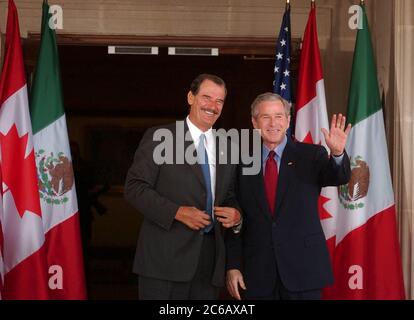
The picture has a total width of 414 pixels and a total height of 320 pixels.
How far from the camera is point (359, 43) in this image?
4.70m

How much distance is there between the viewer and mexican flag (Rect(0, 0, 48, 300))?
171 inches

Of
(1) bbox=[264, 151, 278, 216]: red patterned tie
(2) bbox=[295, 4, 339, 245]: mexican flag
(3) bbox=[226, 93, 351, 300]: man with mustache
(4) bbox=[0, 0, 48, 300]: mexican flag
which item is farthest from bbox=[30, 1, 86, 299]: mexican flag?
(1) bbox=[264, 151, 278, 216]: red patterned tie

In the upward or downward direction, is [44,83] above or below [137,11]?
below

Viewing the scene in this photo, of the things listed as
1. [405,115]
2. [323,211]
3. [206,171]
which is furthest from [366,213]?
[206,171]

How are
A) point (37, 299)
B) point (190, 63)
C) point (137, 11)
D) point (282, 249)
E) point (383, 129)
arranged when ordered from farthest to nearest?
point (190, 63), point (137, 11), point (383, 129), point (37, 299), point (282, 249)

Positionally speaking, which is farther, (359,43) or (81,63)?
(81,63)

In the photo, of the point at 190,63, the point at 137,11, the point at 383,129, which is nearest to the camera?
the point at 383,129

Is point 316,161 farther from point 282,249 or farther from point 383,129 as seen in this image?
point 383,129

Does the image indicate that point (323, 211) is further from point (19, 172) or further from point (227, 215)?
point (19, 172)

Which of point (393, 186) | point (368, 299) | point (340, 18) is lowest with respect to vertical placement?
point (368, 299)

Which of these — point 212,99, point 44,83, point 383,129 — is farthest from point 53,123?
point 383,129

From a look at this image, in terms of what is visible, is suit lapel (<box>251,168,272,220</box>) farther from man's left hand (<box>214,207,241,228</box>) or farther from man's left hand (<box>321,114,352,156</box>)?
man's left hand (<box>321,114,352,156</box>)

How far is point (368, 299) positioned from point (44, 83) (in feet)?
7.83

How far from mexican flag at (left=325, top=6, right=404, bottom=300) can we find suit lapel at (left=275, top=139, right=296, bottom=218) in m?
1.48
